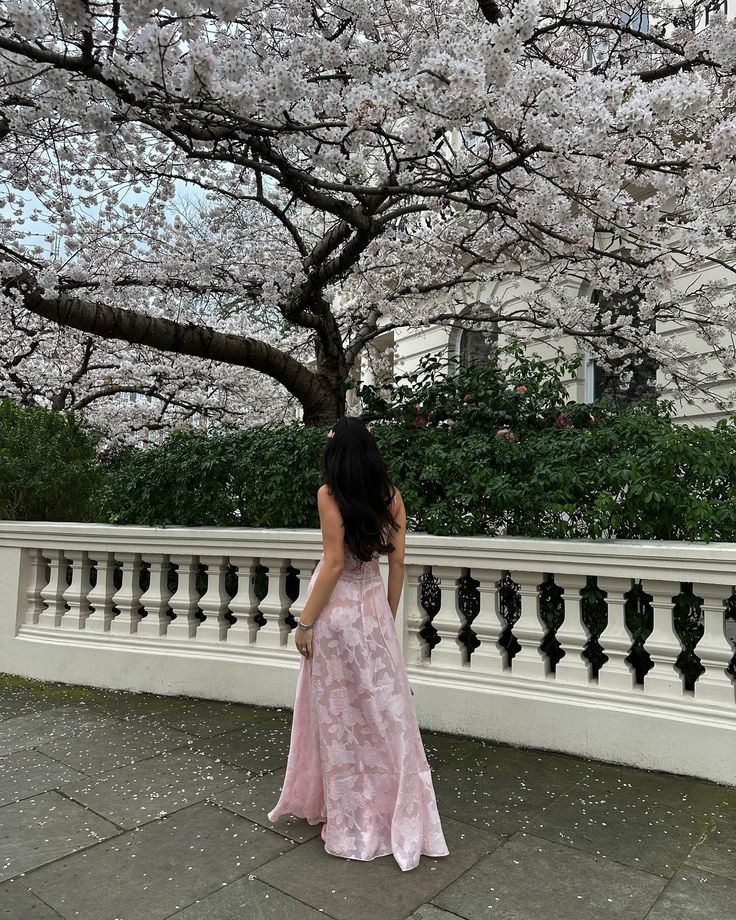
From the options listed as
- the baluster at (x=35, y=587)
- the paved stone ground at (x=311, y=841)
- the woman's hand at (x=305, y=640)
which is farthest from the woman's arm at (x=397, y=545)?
the baluster at (x=35, y=587)

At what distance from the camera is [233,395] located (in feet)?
49.5

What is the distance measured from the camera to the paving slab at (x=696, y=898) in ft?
7.61

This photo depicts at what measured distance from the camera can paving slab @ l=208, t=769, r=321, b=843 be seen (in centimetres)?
296

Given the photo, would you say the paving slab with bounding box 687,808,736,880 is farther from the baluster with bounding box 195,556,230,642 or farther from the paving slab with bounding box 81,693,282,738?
Answer: the baluster with bounding box 195,556,230,642

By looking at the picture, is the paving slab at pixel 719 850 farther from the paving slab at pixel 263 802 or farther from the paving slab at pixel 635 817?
the paving slab at pixel 263 802

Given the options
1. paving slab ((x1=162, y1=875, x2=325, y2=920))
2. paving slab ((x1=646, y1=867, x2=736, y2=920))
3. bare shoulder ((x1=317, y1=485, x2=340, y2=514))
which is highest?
bare shoulder ((x1=317, y1=485, x2=340, y2=514))

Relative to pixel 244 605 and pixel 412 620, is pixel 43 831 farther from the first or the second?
pixel 412 620

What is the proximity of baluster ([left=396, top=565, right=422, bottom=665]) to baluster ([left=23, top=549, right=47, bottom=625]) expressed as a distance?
10.6 ft

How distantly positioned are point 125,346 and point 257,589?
1084 cm

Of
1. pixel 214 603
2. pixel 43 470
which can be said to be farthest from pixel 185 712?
pixel 43 470

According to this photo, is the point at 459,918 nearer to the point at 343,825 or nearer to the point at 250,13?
the point at 343,825

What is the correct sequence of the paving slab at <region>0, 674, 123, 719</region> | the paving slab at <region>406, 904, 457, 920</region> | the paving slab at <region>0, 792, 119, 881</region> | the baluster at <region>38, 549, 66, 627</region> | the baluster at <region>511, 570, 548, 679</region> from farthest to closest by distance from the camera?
the baluster at <region>38, 549, 66, 627</region>, the paving slab at <region>0, 674, 123, 719</region>, the baluster at <region>511, 570, 548, 679</region>, the paving slab at <region>0, 792, 119, 881</region>, the paving slab at <region>406, 904, 457, 920</region>

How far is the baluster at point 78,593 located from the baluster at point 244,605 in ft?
4.70

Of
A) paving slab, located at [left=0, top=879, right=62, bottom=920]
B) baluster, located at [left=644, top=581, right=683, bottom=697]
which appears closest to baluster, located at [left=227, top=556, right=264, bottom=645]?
paving slab, located at [left=0, top=879, right=62, bottom=920]
